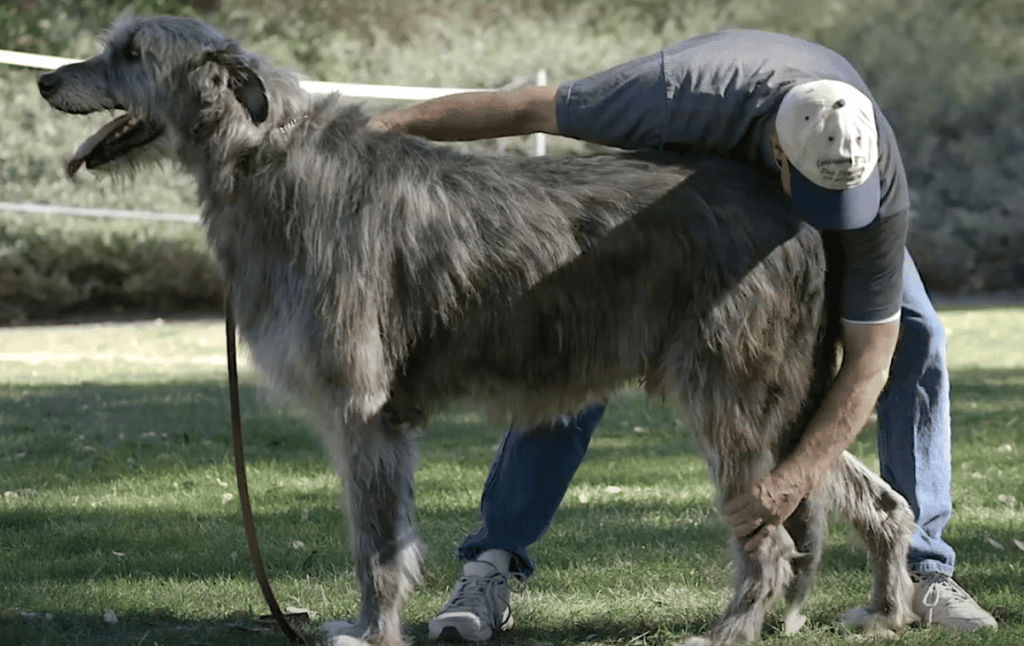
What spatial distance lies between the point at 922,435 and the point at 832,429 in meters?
0.77

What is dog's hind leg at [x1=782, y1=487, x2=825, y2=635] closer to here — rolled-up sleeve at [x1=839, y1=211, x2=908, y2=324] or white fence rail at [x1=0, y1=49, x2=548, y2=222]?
rolled-up sleeve at [x1=839, y1=211, x2=908, y2=324]

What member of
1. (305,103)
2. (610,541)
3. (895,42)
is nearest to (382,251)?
(305,103)

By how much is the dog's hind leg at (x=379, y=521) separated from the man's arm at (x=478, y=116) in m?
1.08

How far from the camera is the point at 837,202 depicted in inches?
144

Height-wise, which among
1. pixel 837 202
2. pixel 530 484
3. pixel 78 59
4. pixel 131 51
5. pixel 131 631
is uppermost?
pixel 131 51

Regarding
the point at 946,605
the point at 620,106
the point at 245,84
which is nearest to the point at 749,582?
the point at 946,605

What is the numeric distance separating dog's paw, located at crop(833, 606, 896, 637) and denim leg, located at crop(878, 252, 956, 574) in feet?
1.03

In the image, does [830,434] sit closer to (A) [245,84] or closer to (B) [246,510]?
(B) [246,510]

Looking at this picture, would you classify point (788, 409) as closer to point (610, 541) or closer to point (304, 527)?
point (610, 541)

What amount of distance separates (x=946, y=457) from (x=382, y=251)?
7.34ft

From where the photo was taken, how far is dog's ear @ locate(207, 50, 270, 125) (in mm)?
3891

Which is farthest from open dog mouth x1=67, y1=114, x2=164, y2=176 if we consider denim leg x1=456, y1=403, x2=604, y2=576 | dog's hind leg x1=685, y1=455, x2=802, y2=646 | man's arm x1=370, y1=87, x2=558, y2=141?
dog's hind leg x1=685, y1=455, x2=802, y2=646

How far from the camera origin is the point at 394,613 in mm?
3971

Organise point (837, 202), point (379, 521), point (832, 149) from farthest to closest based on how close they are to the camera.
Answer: point (379, 521), point (837, 202), point (832, 149)
